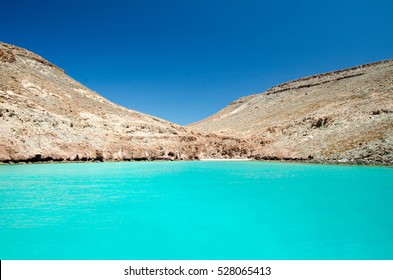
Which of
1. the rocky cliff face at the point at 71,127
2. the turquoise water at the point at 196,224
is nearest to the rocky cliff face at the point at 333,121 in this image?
the rocky cliff face at the point at 71,127

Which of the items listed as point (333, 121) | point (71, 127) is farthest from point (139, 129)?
point (333, 121)

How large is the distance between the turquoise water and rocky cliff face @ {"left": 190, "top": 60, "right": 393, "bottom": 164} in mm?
21255

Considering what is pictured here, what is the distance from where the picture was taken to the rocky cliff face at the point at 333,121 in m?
36.2

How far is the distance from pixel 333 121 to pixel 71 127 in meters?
33.3

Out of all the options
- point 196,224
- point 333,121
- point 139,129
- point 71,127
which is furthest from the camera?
point 139,129

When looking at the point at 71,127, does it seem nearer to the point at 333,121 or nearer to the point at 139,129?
the point at 139,129

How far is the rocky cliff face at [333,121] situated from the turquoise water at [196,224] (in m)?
21.3

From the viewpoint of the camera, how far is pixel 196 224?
1018 cm

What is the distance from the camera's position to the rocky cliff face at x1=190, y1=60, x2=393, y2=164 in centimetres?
3625

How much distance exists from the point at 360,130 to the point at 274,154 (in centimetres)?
1088

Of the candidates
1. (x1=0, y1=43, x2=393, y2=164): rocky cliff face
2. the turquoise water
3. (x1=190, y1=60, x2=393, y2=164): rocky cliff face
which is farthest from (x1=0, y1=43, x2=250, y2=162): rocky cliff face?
the turquoise water

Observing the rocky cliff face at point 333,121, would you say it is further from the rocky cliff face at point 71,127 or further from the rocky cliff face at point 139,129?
the rocky cliff face at point 71,127

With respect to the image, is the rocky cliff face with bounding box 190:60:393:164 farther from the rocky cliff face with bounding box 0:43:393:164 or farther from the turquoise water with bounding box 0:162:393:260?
the turquoise water with bounding box 0:162:393:260

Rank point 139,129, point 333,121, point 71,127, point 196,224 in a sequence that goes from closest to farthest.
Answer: point 196,224 < point 71,127 < point 333,121 < point 139,129
